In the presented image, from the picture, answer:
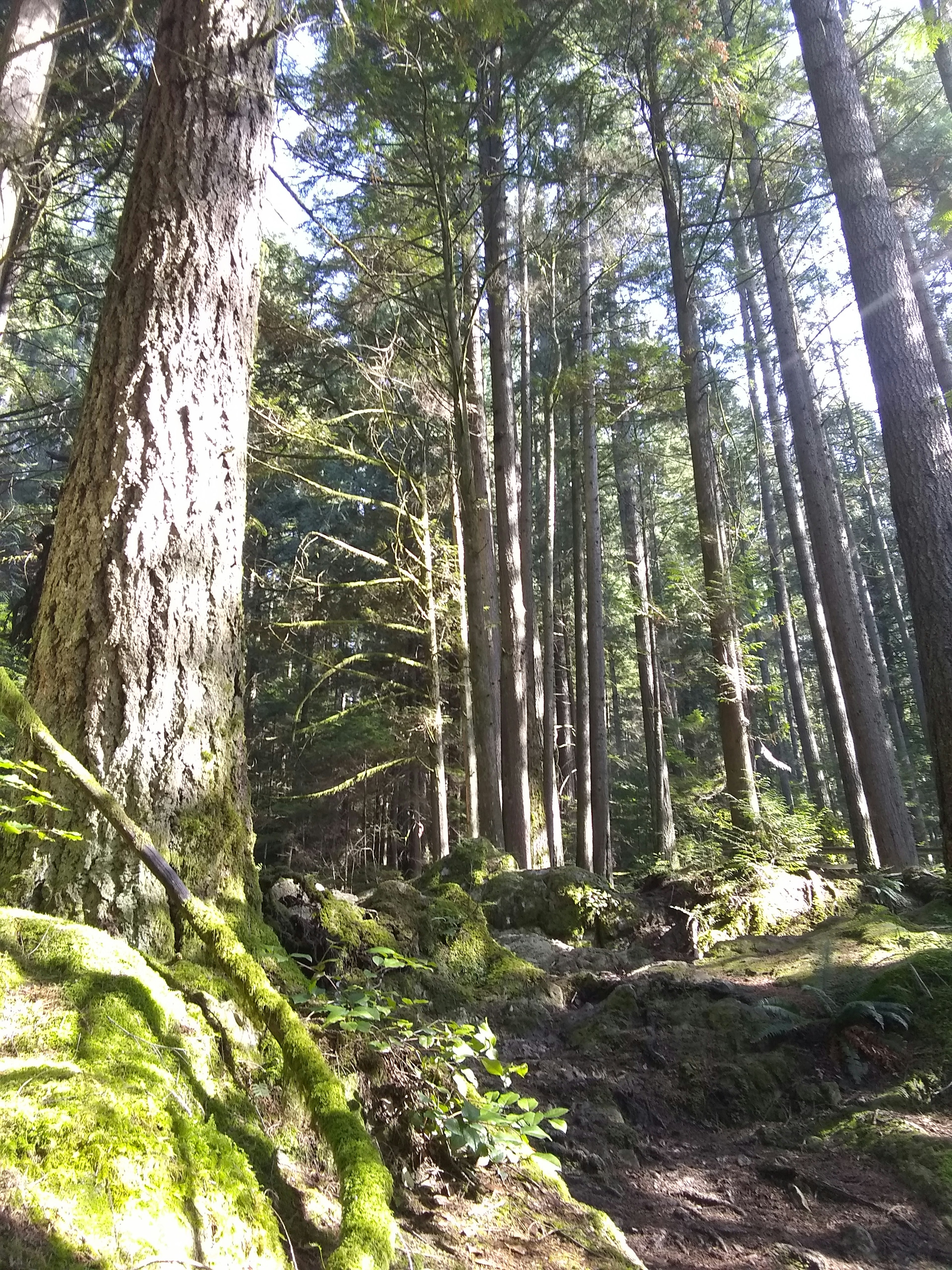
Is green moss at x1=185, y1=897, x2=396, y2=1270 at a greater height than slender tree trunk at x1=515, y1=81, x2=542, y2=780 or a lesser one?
lesser

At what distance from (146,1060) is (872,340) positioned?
24.7 ft

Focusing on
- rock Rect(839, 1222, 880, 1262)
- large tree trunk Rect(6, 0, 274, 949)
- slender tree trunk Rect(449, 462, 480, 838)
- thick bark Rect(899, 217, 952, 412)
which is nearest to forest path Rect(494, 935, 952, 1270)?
rock Rect(839, 1222, 880, 1262)

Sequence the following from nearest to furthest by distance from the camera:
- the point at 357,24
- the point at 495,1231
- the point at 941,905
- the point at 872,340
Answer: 1. the point at 495,1231
2. the point at 941,905
3. the point at 357,24
4. the point at 872,340

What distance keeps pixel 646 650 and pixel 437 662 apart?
6925 mm

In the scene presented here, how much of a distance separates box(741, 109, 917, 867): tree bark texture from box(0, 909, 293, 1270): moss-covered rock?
878 centimetres

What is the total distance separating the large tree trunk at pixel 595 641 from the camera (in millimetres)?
13273

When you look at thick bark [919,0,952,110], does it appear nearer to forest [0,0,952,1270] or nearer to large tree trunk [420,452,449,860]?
forest [0,0,952,1270]

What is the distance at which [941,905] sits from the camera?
5688 millimetres

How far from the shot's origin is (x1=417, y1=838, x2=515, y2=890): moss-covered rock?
770 centimetres

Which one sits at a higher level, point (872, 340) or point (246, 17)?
point (872, 340)

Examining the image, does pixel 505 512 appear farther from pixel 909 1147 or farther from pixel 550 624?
pixel 909 1147

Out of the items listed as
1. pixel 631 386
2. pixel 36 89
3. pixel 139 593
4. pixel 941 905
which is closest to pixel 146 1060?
pixel 139 593

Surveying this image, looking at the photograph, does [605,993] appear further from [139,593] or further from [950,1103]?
[139,593]

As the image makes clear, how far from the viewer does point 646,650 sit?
53.8ft
